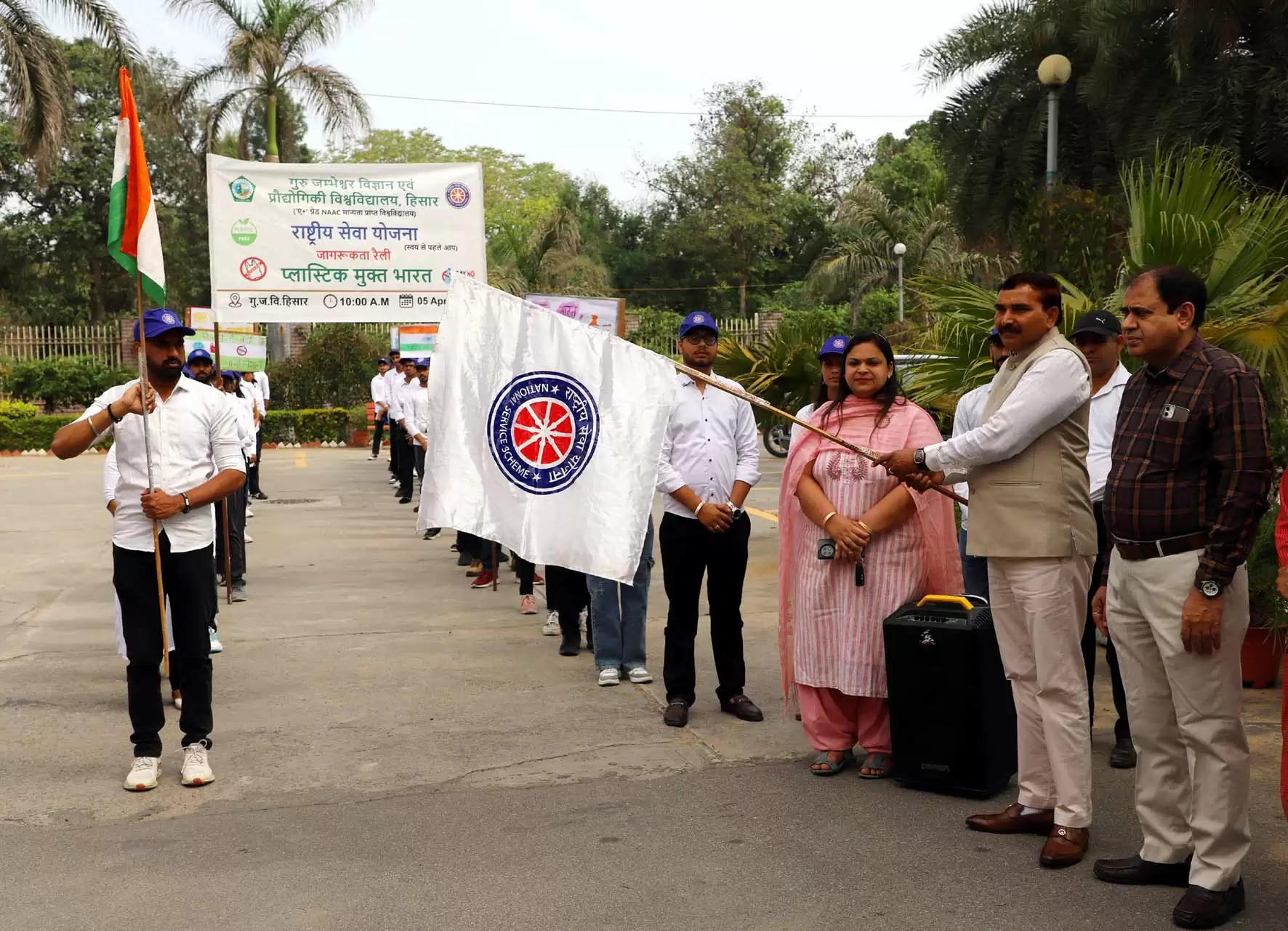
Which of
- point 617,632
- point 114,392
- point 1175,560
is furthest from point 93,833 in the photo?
point 1175,560

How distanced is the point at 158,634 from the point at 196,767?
22.0 inches

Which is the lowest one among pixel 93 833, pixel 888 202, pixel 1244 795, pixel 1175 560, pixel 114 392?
pixel 93 833

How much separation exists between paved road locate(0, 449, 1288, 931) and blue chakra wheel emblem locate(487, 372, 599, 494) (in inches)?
47.2

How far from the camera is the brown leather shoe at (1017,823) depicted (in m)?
4.76

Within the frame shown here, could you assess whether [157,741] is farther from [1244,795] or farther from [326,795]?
[1244,795]

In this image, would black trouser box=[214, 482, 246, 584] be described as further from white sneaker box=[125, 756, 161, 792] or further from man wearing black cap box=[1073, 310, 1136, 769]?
man wearing black cap box=[1073, 310, 1136, 769]

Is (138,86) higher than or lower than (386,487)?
higher

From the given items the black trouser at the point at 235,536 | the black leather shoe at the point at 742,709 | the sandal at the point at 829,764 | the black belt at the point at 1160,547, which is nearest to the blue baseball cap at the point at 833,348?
the black leather shoe at the point at 742,709

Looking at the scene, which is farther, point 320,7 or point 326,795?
point 320,7

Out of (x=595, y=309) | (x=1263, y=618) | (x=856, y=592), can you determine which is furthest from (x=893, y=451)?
(x=595, y=309)

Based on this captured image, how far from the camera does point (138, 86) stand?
32438 millimetres

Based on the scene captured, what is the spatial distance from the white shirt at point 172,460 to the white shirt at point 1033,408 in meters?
2.95

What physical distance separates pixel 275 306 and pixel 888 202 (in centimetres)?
3682

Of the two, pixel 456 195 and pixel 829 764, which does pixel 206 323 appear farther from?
pixel 829 764
